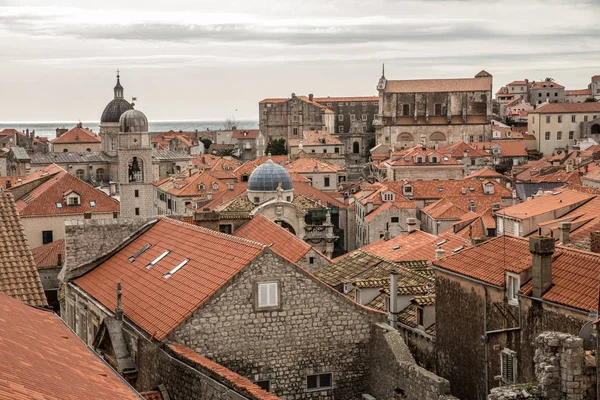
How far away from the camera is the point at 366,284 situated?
27.2 m

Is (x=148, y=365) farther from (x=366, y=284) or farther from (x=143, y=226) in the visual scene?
(x=366, y=284)

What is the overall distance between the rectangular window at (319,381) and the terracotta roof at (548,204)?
24714 mm

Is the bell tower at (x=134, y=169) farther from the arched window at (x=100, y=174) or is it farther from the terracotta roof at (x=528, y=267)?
the terracotta roof at (x=528, y=267)

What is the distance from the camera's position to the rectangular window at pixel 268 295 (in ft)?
61.2

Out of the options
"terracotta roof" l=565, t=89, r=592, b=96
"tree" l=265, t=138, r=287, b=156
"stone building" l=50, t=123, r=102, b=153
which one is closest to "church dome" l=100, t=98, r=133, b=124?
"stone building" l=50, t=123, r=102, b=153

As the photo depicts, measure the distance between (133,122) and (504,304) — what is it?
2186 inches

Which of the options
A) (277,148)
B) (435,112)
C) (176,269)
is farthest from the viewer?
(277,148)

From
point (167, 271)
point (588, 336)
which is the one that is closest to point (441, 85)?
point (167, 271)

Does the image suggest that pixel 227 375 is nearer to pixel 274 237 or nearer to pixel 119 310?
pixel 119 310

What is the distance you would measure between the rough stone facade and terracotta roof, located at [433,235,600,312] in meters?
2.92

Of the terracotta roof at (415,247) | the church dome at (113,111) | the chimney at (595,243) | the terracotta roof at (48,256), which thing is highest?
the church dome at (113,111)

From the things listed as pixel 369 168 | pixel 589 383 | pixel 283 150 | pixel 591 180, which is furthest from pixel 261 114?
pixel 589 383

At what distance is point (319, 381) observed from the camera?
1956 centimetres

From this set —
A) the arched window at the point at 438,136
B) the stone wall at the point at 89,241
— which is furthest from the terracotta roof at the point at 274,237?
the arched window at the point at 438,136
